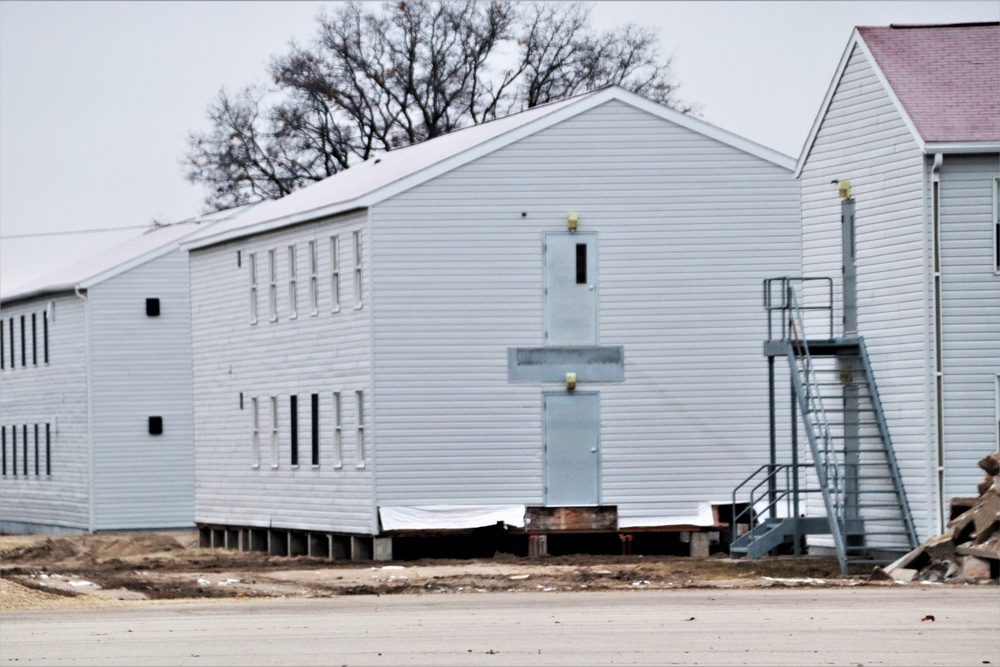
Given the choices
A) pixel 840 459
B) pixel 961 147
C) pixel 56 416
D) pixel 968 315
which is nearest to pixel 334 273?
pixel 840 459

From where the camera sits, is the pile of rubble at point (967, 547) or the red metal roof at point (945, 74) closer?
the pile of rubble at point (967, 547)

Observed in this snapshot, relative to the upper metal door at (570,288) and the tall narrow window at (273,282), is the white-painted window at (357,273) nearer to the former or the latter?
the upper metal door at (570,288)

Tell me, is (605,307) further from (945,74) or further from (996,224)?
(996,224)

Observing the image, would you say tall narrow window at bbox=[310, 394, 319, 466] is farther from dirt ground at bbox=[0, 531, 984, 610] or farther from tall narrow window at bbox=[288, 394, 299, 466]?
dirt ground at bbox=[0, 531, 984, 610]

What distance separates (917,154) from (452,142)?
13698mm

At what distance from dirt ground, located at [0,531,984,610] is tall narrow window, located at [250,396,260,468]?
87.6 inches

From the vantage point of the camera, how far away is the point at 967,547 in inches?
1042

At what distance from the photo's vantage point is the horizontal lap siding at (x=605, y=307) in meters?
36.7

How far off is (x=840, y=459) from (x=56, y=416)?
95.5ft

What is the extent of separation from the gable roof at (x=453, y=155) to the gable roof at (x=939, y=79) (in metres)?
4.90

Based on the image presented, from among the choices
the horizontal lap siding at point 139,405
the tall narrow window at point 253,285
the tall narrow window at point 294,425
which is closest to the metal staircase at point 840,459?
the tall narrow window at point 294,425

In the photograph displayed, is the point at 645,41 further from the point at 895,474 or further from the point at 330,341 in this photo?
the point at 895,474

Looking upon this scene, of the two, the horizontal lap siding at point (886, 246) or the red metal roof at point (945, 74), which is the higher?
the red metal roof at point (945, 74)

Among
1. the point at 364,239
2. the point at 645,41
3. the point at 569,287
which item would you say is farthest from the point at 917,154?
the point at 645,41
